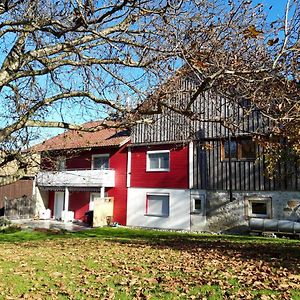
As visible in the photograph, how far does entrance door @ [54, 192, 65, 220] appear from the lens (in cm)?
3067

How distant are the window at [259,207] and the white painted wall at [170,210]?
385cm

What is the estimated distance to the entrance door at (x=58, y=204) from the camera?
3067cm

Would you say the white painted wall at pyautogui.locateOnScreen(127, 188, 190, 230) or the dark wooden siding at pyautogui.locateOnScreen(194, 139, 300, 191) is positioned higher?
the dark wooden siding at pyautogui.locateOnScreen(194, 139, 300, 191)

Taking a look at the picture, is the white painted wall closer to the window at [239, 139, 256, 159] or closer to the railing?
the railing

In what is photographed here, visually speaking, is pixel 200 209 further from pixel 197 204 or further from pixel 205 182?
pixel 205 182

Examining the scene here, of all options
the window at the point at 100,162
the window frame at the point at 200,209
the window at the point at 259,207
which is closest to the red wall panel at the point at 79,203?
the window at the point at 100,162

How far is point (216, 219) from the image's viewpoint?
2219cm

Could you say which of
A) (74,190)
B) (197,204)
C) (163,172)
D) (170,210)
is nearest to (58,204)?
(74,190)

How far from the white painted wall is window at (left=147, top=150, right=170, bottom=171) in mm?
1479

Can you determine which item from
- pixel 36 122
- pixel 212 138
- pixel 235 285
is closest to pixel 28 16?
pixel 36 122

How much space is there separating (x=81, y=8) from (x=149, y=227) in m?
19.7

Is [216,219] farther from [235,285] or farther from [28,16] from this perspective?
[28,16]

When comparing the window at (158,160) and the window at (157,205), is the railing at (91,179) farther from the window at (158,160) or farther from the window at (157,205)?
the window at (157,205)

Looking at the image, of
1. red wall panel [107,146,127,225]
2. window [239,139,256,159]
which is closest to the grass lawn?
window [239,139,256,159]
